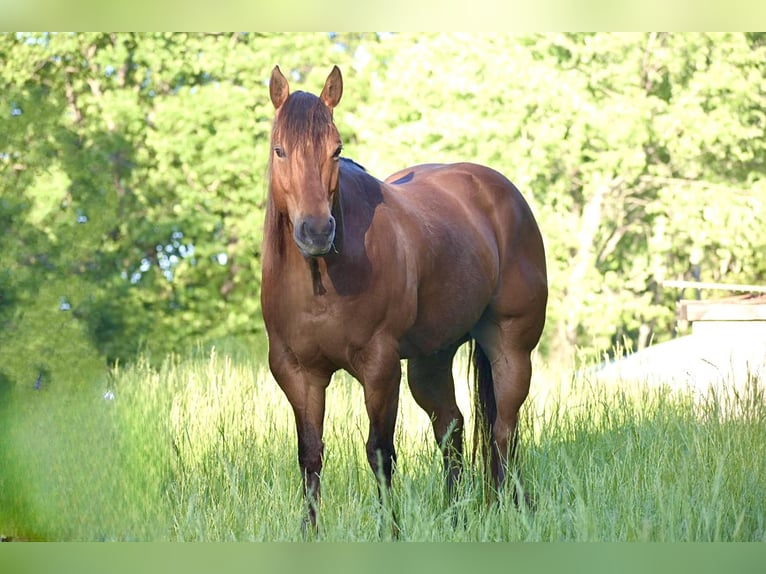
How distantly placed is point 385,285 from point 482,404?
1.41m

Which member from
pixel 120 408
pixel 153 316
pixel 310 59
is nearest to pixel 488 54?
pixel 310 59

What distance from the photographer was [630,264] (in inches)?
603

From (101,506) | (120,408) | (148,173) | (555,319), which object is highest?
(148,173)

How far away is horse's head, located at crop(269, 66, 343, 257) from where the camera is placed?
3.78 m

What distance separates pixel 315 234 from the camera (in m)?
3.77

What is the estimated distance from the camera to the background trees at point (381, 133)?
40.9 ft

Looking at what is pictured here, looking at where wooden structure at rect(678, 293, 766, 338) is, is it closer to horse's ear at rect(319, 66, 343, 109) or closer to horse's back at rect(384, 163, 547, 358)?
horse's back at rect(384, 163, 547, 358)

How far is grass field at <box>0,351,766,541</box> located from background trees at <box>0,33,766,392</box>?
5435 mm

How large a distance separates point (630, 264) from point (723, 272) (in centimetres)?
163

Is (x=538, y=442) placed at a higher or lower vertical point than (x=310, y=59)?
lower

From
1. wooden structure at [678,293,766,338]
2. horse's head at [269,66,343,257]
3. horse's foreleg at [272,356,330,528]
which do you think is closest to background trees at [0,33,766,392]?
wooden structure at [678,293,766,338]

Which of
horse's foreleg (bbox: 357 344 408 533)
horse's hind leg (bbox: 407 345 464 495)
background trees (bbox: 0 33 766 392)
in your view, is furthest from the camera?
background trees (bbox: 0 33 766 392)
